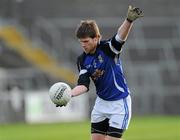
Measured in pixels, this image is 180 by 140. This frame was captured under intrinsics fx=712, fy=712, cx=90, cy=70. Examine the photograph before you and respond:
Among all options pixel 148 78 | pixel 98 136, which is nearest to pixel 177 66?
pixel 148 78

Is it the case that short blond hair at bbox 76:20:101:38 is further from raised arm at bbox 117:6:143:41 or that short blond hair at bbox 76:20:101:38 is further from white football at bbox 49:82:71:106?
white football at bbox 49:82:71:106

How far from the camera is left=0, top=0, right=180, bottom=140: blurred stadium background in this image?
98.2 feet

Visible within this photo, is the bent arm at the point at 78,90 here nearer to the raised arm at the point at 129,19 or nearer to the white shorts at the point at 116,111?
the white shorts at the point at 116,111

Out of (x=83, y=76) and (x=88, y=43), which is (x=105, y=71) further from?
(x=88, y=43)

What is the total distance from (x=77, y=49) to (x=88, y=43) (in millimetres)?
22592

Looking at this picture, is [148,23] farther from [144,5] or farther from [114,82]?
[114,82]

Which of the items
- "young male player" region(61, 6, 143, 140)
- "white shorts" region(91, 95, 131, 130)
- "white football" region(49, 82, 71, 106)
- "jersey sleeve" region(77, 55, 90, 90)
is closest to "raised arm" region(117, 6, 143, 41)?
"young male player" region(61, 6, 143, 140)

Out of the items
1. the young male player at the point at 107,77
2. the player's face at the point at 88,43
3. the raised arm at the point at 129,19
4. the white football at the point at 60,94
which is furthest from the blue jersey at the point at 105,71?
the white football at the point at 60,94

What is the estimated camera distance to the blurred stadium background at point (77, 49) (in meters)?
29.9

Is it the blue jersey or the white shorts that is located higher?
the blue jersey

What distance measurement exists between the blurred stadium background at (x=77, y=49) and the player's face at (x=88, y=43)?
719 inches

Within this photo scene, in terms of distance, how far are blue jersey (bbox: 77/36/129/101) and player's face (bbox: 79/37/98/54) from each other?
0.15m

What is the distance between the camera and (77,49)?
3259 cm

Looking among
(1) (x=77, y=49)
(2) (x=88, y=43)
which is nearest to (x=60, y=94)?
(2) (x=88, y=43)
